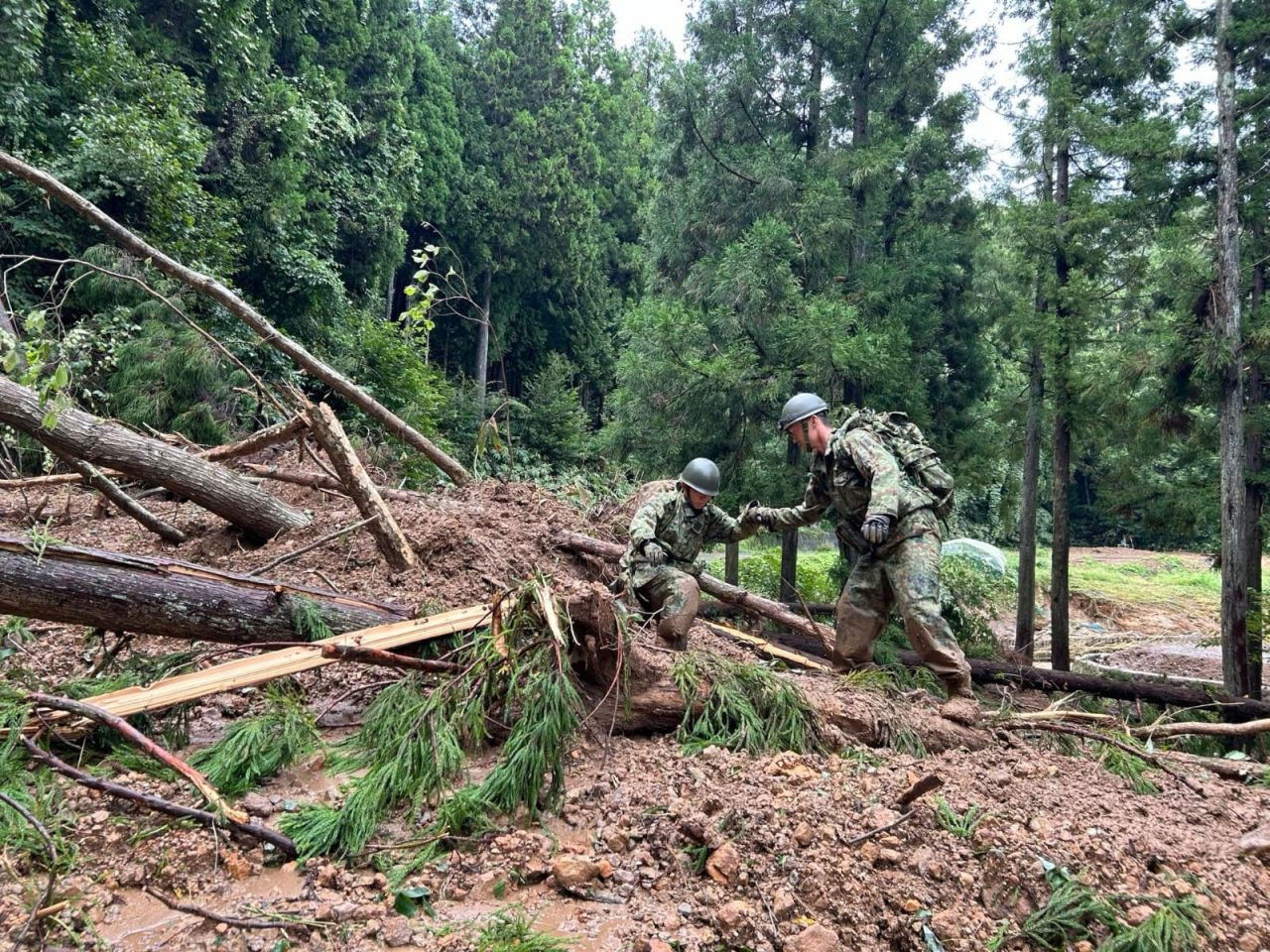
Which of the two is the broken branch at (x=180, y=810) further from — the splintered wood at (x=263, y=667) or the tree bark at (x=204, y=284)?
the tree bark at (x=204, y=284)

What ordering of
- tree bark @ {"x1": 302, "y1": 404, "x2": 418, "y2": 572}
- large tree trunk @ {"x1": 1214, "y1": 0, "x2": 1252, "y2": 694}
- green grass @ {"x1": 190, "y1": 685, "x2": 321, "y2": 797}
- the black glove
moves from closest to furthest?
1. green grass @ {"x1": 190, "y1": 685, "x2": 321, "y2": 797}
2. the black glove
3. tree bark @ {"x1": 302, "y1": 404, "x2": 418, "y2": 572}
4. large tree trunk @ {"x1": 1214, "y1": 0, "x2": 1252, "y2": 694}

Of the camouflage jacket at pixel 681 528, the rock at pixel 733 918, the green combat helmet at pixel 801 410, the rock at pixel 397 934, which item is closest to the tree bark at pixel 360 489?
the camouflage jacket at pixel 681 528

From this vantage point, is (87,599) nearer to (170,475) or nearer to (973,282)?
(170,475)

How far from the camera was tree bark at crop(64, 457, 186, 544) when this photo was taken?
463cm

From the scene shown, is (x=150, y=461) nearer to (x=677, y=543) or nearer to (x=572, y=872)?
(x=677, y=543)

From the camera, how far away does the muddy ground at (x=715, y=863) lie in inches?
76.6

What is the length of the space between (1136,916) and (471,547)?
398 cm

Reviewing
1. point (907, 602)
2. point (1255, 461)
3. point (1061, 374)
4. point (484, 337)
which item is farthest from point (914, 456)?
point (484, 337)

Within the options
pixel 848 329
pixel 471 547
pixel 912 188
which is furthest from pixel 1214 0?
pixel 471 547

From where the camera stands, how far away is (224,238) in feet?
40.1

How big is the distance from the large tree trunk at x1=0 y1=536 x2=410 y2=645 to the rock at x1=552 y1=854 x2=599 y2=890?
1.87 m

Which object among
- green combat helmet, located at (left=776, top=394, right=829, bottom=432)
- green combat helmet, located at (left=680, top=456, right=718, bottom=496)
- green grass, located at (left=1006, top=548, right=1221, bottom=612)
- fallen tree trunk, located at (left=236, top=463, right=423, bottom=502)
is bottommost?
green grass, located at (left=1006, top=548, right=1221, bottom=612)

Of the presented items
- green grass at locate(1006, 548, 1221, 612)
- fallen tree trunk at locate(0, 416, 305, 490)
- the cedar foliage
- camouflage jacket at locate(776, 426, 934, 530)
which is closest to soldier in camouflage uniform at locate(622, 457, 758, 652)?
camouflage jacket at locate(776, 426, 934, 530)

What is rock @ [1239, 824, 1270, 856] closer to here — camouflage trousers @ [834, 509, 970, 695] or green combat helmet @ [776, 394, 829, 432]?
camouflage trousers @ [834, 509, 970, 695]
